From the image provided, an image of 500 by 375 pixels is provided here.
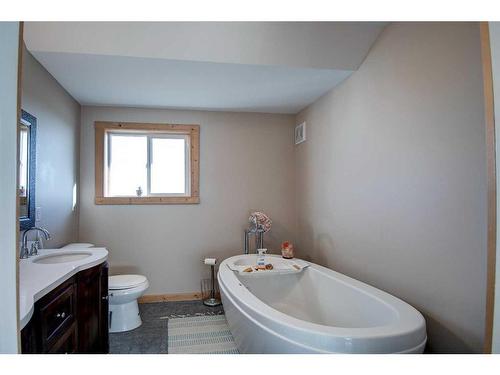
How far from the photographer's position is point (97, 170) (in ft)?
10.3

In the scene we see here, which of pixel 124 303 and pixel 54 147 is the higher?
pixel 54 147

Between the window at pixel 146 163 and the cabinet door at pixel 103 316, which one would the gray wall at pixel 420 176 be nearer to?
the window at pixel 146 163

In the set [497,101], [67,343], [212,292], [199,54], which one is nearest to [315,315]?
[212,292]

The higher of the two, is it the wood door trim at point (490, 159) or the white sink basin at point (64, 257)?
the wood door trim at point (490, 159)

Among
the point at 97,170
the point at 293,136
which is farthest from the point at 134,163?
the point at 293,136

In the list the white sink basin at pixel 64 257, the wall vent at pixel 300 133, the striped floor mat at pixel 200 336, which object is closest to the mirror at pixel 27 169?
the white sink basin at pixel 64 257

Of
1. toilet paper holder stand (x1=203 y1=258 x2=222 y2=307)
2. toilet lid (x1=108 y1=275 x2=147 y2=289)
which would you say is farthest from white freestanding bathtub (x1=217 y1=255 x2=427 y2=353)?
toilet lid (x1=108 y1=275 x2=147 y2=289)

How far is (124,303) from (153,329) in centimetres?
35

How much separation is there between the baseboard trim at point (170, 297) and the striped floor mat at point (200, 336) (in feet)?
1.69

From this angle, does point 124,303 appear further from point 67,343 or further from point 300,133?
point 300,133

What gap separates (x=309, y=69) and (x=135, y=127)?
6.65 feet

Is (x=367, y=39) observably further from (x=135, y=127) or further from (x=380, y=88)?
(x=135, y=127)

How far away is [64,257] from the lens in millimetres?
2020

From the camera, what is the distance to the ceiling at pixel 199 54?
1929mm
